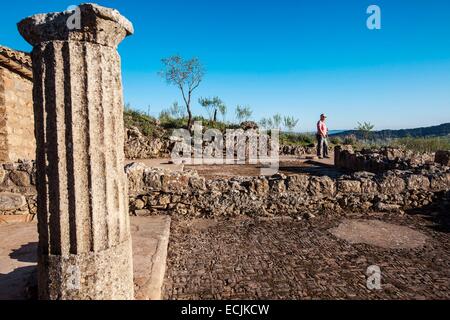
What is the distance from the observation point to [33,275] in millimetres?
2543

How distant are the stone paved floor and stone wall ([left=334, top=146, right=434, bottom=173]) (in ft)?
12.9

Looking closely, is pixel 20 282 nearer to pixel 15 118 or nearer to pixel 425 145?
pixel 15 118

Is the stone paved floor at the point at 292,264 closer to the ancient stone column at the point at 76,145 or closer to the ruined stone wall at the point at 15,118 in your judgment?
the ancient stone column at the point at 76,145

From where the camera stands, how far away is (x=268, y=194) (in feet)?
18.1

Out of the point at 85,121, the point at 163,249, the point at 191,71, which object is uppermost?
the point at 191,71

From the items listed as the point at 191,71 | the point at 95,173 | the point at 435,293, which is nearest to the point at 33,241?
the point at 95,173

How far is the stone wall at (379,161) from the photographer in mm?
8305

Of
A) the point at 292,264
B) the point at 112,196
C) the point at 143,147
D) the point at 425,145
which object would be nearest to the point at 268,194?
the point at 292,264

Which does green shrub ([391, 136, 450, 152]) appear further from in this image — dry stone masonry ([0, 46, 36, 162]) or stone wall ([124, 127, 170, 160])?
dry stone masonry ([0, 46, 36, 162])

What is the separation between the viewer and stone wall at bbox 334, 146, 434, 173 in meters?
8.30

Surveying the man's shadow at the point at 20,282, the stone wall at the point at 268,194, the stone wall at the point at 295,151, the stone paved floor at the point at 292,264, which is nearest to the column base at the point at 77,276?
Answer: the man's shadow at the point at 20,282

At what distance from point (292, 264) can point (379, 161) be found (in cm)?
718

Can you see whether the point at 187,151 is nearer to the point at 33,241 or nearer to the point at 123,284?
the point at 33,241
